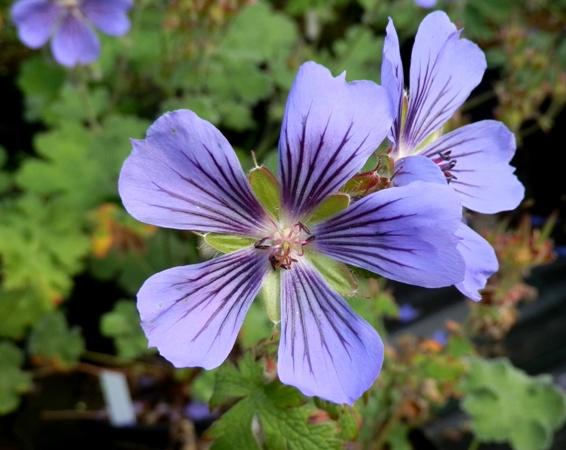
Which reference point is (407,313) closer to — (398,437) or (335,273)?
(398,437)

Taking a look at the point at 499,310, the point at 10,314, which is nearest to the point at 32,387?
the point at 10,314

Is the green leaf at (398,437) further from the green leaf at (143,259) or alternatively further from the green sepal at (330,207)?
the green sepal at (330,207)

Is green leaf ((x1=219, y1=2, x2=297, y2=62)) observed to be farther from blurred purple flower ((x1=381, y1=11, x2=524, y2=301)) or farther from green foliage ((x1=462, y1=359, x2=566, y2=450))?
blurred purple flower ((x1=381, y1=11, x2=524, y2=301))

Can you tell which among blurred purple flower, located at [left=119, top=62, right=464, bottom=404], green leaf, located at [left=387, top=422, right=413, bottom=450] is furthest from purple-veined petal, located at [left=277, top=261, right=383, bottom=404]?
green leaf, located at [left=387, top=422, right=413, bottom=450]

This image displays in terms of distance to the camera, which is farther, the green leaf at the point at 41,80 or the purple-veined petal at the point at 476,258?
the green leaf at the point at 41,80

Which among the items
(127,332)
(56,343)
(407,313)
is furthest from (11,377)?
(407,313)

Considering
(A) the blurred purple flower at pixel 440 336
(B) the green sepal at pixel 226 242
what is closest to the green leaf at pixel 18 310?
(A) the blurred purple flower at pixel 440 336
